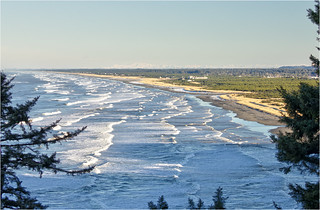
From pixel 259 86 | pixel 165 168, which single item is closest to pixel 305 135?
pixel 165 168

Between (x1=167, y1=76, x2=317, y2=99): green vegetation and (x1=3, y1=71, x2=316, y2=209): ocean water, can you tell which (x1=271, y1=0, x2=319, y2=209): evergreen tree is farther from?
(x1=167, y1=76, x2=317, y2=99): green vegetation

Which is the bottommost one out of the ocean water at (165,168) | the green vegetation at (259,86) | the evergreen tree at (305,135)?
the ocean water at (165,168)

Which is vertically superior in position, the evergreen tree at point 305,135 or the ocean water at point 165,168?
the evergreen tree at point 305,135

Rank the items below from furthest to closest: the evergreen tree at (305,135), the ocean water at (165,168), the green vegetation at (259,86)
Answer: the green vegetation at (259,86)
the ocean water at (165,168)
the evergreen tree at (305,135)

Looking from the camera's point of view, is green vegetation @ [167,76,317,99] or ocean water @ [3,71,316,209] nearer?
ocean water @ [3,71,316,209]

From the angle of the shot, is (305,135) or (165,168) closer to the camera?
(305,135)

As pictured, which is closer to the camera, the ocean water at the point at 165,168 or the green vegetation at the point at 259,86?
the ocean water at the point at 165,168

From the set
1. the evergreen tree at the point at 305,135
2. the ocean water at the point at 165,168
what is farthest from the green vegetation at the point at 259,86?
the evergreen tree at the point at 305,135

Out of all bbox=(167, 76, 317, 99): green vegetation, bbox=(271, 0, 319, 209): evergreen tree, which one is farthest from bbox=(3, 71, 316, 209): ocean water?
bbox=(167, 76, 317, 99): green vegetation

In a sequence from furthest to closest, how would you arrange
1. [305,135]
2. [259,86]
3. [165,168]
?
[259,86]
[165,168]
[305,135]

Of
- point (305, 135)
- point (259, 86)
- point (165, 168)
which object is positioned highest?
point (305, 135)

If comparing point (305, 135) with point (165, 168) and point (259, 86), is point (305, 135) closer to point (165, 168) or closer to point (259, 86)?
point (165, 168)

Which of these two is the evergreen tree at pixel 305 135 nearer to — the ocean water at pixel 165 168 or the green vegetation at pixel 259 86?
the ocean water at pixel 165 168
